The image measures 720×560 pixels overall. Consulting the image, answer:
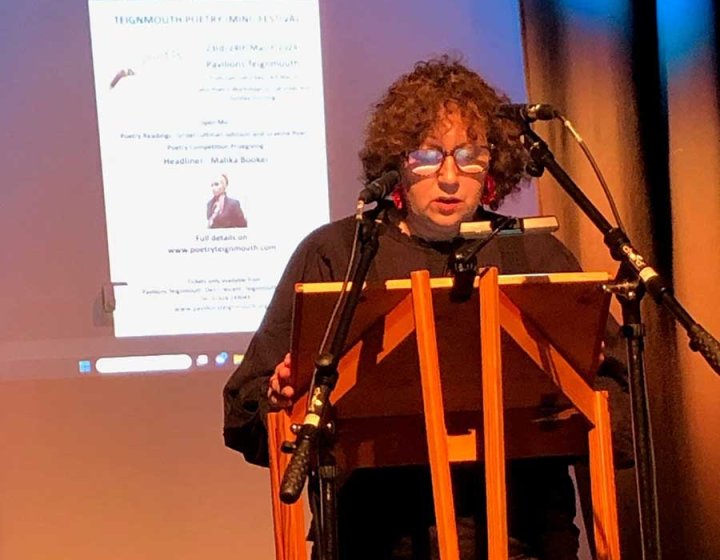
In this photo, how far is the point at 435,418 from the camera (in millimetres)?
1238

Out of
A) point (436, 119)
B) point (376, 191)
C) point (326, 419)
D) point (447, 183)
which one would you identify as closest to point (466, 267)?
point (376, 191)

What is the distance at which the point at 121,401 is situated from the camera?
2.60 m

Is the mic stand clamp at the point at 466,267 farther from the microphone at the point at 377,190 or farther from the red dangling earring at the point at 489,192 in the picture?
the red dangling earring at the point at 489,192

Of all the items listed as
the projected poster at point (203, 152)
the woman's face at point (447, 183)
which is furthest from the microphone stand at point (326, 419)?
the projected poster at point (203, 152)

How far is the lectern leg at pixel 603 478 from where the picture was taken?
137 centimetres

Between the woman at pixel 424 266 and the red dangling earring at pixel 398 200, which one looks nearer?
the woman at pixel 424 266

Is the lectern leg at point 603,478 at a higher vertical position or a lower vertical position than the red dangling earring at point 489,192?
lower

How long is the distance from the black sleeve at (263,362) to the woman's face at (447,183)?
173 mm

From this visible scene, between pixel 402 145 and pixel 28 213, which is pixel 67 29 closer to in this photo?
pixel 28 213

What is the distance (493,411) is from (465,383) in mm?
109

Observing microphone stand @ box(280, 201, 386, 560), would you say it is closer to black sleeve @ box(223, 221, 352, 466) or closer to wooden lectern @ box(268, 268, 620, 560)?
wooden lectern @ box(268, 268, 620, 560)

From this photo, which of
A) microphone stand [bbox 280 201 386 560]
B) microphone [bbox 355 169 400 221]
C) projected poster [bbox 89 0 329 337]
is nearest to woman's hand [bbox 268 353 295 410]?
microphone stand [bbox 280 201 386 560]

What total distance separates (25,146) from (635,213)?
4.89ft

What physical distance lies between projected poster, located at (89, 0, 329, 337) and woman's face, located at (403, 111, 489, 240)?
973 mm
